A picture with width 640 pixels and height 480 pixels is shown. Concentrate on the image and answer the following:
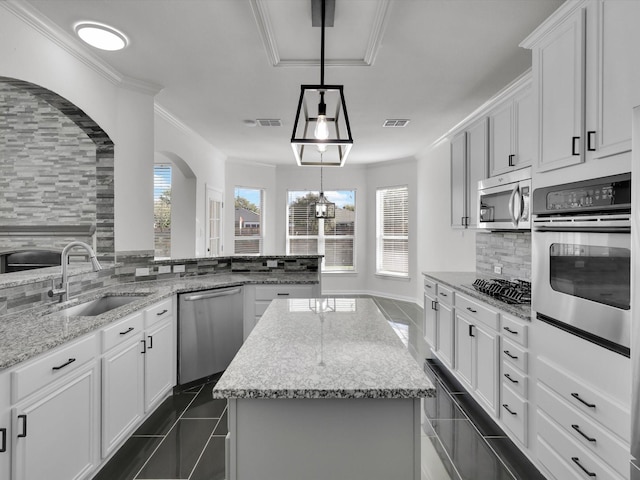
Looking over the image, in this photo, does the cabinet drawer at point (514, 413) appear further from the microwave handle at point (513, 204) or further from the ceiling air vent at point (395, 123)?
the ceiling air vent at point (395, 123)

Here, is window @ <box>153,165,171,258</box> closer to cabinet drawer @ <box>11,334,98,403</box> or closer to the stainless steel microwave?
cabinet drawer @ <box>11,334,98,403</box>

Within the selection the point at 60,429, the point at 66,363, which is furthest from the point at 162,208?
the point at 60,429

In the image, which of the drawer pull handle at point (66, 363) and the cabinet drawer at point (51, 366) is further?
the drawer pull handle at point (66, 363)

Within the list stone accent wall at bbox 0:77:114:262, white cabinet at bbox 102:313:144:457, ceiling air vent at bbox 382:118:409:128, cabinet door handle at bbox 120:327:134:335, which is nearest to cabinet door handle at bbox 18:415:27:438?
white cabinet at bbox 102:313:144:457

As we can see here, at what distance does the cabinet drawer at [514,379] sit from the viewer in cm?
210

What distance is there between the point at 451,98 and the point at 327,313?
9.35ft

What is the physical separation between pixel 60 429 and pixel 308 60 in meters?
2.88

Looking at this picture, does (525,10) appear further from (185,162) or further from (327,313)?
(185,162)

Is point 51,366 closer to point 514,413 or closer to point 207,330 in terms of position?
point 207,330

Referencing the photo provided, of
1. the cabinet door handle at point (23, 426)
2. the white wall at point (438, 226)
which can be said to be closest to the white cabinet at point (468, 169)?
the white wall at point (438, 226)

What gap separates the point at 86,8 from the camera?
88.0 inches

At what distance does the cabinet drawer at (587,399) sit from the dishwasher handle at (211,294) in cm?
259

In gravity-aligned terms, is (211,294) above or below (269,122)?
below

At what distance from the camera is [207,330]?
130 inches
